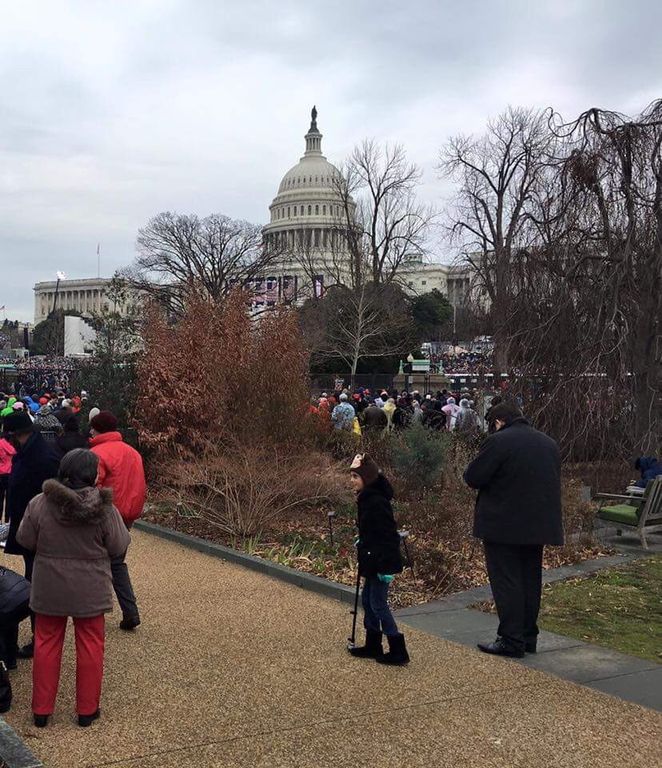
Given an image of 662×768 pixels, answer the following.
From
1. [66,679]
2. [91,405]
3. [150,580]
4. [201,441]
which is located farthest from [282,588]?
[91,405]

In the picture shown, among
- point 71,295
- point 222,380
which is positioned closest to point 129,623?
point 222,380

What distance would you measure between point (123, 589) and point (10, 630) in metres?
1.23

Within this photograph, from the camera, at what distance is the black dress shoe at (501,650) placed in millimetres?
5762

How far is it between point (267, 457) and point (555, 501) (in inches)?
226

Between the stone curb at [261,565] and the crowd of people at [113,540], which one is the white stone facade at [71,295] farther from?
the crowd of people at [113,540]

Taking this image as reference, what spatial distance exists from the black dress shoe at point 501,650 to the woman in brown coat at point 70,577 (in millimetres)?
2870

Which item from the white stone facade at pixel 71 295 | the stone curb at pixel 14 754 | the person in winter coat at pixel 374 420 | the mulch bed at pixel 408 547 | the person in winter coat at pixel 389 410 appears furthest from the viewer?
the white stone facade at pixel 71 295

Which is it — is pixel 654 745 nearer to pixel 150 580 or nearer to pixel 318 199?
pixel 150 580

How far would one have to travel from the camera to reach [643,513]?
377 inches

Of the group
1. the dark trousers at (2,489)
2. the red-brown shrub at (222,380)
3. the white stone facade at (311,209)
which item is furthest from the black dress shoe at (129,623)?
the white stone facade at (311,209)

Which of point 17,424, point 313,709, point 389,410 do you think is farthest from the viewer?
point 389,410

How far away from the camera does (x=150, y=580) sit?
26.0 feet

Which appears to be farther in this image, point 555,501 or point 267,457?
point 267,457

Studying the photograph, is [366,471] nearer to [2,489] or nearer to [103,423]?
[103,423]
